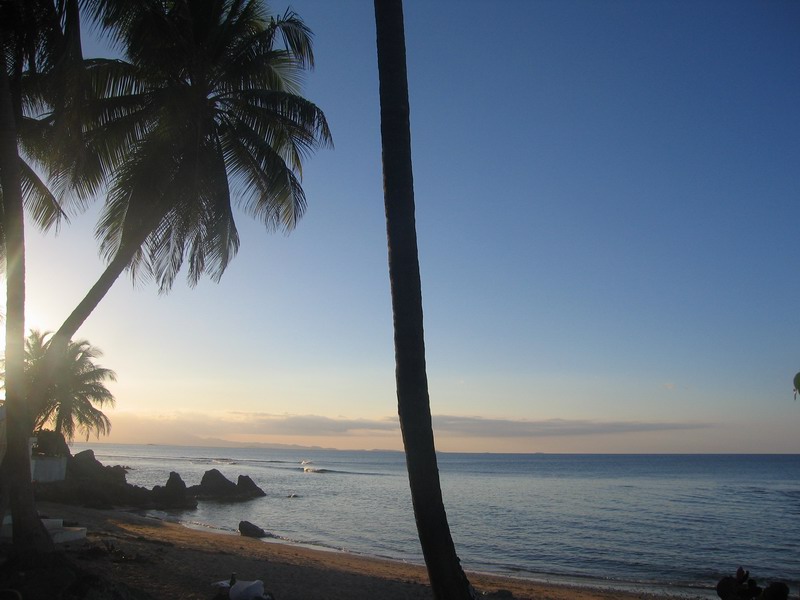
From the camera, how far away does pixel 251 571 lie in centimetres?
1287

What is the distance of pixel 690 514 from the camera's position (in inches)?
1487

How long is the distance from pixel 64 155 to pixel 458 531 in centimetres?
2495

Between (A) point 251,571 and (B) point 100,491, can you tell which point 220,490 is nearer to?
(B) point 100,491

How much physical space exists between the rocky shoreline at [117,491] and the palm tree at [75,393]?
1.97 m

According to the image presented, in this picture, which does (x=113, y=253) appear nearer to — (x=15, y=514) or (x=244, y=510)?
(x=15, y=514)

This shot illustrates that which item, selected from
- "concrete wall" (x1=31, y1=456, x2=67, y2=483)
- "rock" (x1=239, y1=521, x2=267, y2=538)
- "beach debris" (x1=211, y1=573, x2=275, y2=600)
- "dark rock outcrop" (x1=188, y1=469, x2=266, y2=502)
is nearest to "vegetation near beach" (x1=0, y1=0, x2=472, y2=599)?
"beach debris" (x1=211, y1=573, x2=275, y2=600)

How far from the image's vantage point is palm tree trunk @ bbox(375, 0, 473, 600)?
16.9ft

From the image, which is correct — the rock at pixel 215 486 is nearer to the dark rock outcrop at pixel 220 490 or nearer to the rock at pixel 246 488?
the dark rock outcrop at pixel 220 490

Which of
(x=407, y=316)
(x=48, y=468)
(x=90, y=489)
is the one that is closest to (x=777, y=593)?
(x=407, y=316)

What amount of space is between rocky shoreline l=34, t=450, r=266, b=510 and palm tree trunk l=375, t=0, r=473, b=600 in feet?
82.5

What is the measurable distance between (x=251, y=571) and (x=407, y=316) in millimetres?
9700

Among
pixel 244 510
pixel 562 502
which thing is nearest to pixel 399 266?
pixel 244 510

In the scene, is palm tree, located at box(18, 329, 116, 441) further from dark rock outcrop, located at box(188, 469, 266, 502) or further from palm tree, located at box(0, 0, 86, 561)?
palm tree, located at box(0, 0, 86, 561)

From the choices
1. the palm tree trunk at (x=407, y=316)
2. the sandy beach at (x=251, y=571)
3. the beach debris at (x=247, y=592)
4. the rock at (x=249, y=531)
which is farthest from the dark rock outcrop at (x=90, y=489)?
the palm tree trunk at (x=407, y=316)
